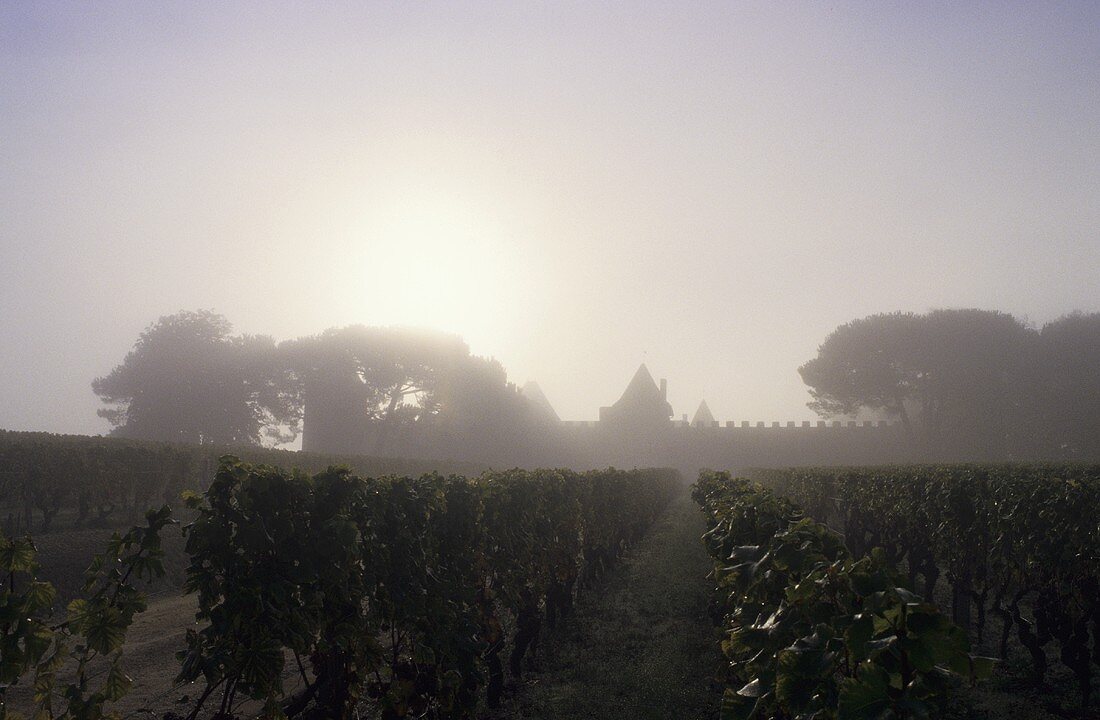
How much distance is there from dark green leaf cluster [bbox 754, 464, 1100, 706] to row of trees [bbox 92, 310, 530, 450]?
161 ft

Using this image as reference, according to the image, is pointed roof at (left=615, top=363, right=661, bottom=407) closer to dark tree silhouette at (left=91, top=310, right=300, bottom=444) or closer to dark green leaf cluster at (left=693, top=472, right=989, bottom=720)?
dark tree silhouette at (left=91, top=310, right=300, bottom=444)

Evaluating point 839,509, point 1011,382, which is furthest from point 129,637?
point 1011,382

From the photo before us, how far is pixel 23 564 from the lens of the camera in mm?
2949

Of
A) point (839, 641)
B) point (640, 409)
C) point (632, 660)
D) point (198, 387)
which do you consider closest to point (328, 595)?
point (839, 641)

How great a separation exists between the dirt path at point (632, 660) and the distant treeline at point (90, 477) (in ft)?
25.7

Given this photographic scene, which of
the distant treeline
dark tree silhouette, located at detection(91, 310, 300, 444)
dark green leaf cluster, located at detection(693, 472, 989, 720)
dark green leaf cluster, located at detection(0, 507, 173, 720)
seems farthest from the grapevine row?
dark tree silhouette, located at detection(91, 310, 300, 444)

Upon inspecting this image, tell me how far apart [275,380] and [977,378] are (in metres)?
50.7

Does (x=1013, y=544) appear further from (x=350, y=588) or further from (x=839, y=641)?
(x=350, y=588)

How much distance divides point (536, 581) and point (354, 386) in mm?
51516

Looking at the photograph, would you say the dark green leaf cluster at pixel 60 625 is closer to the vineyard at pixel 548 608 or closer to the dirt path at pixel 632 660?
the vineyard at pixel 548 608

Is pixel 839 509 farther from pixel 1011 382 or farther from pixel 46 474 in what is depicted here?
pixel 1011 382

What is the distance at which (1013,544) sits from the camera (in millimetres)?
7859

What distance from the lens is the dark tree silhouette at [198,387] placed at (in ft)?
175

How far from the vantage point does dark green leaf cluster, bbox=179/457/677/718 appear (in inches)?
150
